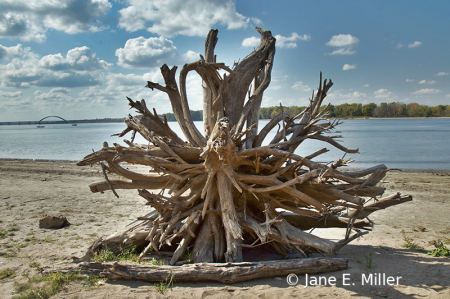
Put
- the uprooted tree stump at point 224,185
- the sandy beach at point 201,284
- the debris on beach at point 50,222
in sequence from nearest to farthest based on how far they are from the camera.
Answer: the sandy beach at point 201,284 < the uprooted tree stump at point 224,185 < the debris on beach at point 50,222

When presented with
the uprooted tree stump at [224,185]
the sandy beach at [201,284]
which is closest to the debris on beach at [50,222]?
the sandy beach at [201,284]

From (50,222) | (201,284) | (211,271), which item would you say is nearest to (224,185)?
(211,271)

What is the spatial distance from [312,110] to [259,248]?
9.88 feet

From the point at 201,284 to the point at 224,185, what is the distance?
1461 millimetres

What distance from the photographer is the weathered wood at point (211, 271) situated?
3.96m

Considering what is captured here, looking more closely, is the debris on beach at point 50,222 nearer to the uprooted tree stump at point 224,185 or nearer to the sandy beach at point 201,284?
the sandy beach at point 201,284

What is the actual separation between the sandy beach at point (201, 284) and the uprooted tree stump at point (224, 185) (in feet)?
1.84

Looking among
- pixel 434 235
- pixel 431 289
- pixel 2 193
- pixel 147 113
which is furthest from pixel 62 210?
pixel 434 235

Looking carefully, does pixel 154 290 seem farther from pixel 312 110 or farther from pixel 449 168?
pixel 449 168

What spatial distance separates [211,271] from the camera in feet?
13.0

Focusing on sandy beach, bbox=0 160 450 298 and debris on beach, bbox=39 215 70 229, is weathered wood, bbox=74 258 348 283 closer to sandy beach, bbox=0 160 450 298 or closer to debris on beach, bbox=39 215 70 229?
sandy beach, bbox=0 160 450 298

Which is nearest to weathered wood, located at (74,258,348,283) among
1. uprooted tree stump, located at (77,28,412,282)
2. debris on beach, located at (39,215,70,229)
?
uprooted tree stump, located at (77,28,412,282)

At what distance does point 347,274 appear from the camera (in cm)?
433

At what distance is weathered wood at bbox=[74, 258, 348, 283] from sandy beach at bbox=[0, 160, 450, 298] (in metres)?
0.10
